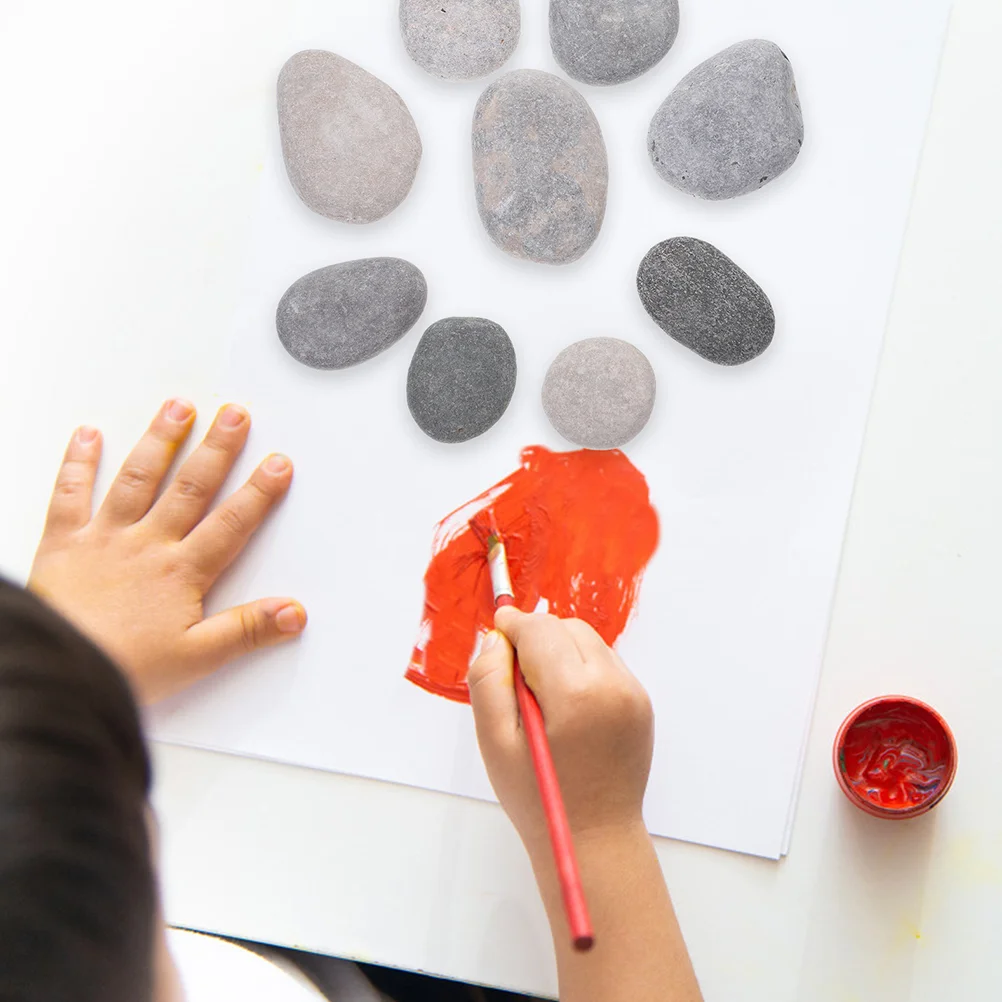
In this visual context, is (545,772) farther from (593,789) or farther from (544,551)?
(544,551)

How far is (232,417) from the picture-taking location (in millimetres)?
721

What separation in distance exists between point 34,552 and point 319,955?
0.37 meters

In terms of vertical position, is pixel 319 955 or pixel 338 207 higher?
pixel 338 207

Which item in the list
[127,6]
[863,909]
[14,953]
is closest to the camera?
[14,953]

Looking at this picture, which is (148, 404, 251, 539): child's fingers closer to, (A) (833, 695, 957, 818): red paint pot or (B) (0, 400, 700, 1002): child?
(B) (0, 400, 700, 1002): child

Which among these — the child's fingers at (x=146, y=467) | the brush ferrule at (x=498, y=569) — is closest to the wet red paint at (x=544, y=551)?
the brush ferrule at (x=498, y=569)

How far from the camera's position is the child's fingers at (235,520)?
71 centimetres

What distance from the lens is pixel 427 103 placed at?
0.73m

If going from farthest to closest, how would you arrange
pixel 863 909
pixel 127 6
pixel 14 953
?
pixel 127 6, pixel 863 909, pixel 14 953

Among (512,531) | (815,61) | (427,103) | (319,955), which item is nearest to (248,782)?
(319,955)

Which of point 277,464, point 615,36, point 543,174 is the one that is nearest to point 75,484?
point 277,464

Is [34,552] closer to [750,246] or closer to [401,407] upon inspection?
[401,407]

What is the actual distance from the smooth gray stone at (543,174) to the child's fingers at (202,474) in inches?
9.2

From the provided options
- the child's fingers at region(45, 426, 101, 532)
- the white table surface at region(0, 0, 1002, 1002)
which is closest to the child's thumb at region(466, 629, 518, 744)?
the white table surface at region(0, 0, 1002, 1002)
